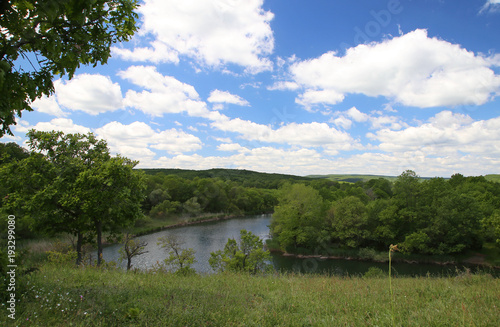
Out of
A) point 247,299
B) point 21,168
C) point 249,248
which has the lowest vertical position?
point 249,248

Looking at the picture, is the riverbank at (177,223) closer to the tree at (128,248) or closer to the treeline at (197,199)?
the treeline at (197,199)

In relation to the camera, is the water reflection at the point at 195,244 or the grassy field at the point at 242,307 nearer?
the grassy field at the point at 242,307

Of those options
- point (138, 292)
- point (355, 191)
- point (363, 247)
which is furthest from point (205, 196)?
point (138, 292)

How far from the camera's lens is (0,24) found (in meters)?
2.61

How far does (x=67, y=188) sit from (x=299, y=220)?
3249cm

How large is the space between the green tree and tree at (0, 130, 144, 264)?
90.7 feet

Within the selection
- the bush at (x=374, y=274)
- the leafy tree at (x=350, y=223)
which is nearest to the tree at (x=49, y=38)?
the bush at (x=374, y=274)

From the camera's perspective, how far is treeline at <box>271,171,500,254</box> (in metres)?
32.8

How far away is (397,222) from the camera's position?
37.6 m

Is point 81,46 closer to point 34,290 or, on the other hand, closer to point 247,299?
point 34,290

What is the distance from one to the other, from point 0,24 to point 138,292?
4617 mm

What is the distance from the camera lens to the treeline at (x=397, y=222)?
108 ft

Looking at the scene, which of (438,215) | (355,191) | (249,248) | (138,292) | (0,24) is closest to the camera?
(0,24)

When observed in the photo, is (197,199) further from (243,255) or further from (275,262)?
(243,255)
